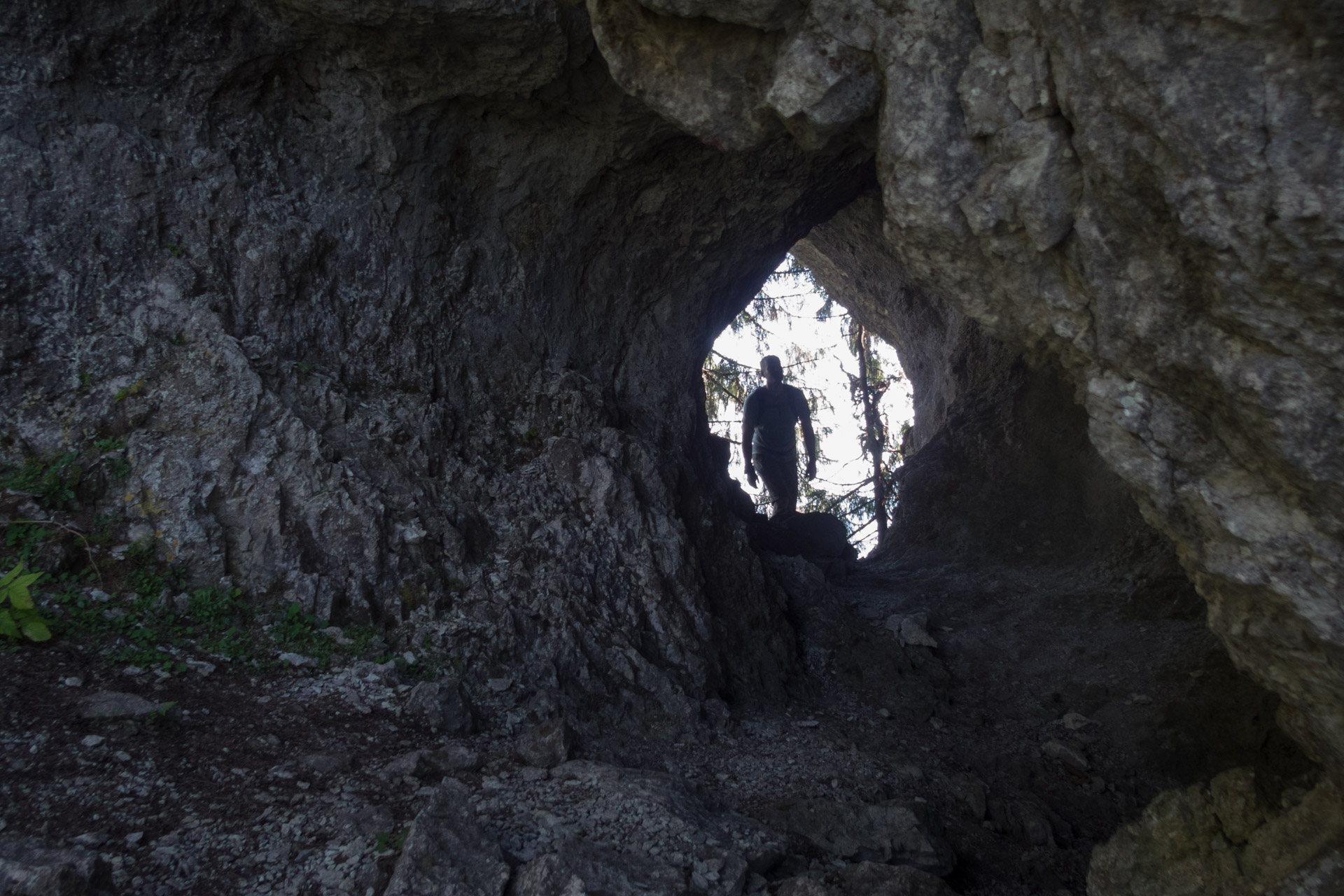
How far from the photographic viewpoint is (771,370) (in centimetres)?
887

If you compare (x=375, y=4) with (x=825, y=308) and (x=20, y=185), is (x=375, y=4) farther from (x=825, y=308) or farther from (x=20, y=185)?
(x=825, y=308)

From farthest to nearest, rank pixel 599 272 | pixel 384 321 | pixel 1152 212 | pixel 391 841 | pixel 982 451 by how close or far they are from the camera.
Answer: pixel 982 451 < pixel 599 272 < pixel 384 321 < pixel 391 841 < pixel 1152 212

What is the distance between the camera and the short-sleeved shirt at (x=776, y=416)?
8992mm

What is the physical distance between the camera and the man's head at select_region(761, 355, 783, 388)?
349 inches

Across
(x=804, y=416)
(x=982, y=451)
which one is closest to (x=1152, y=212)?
(x=982, y=451)

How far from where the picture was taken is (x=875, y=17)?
3012mm

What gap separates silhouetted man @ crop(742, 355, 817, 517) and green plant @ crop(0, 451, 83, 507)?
20.8ft

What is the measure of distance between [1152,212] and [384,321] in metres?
3.68

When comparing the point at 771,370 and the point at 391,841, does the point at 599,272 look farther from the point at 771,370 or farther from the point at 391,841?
the point at 391,841

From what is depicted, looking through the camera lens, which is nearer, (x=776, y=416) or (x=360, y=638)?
(x=360, y=638)

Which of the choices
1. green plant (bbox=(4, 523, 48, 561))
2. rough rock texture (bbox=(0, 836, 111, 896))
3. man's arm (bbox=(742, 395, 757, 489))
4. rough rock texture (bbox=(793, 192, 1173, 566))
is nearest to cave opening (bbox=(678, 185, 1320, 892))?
rough rock texture (bbox=(793, 192, 1173, 566))

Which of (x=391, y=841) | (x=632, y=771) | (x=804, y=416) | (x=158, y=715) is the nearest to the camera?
(x=391, y=841)

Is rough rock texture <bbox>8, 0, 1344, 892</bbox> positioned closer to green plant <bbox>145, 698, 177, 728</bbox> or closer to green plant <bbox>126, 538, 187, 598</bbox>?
green plant <bbox>126, 538, 187, 598</bbox>

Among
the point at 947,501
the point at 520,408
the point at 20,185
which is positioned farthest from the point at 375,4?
the point at 947,501
